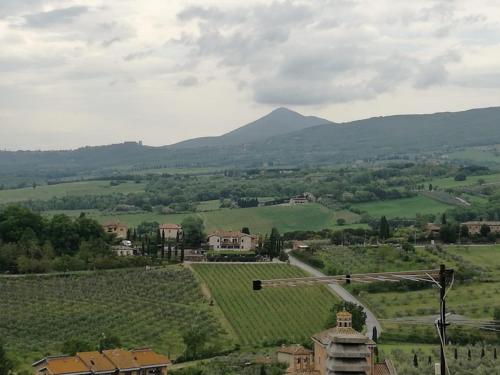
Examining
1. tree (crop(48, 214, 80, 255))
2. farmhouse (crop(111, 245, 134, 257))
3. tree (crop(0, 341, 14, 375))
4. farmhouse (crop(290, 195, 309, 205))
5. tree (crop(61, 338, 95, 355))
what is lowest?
tree (crop(61, 338, 95, 355))

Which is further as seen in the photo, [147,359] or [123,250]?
[123,250]

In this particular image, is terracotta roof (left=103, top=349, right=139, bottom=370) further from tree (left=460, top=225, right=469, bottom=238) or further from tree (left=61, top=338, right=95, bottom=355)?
tree (left=460, top=225, right=469, bottom=238)

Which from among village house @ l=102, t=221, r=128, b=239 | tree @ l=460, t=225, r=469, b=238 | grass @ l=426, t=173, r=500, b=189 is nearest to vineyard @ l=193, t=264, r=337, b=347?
village house @ l=102, t=221, r=128, b=239

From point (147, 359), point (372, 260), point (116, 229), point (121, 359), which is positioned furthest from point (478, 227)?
point (121, 359)

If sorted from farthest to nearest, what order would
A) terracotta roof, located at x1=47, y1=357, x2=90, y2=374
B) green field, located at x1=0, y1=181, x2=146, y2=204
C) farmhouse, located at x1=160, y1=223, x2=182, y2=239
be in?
green field, located at x1=0, y1=181, x2=146, y2=204 < farmhouse, located at x1=160, y1=223, x2=182, y2=239 < terracotta roof, located at x1=47, y1=357, x2=90, y2=374

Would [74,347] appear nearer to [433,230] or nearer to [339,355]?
[339,355]

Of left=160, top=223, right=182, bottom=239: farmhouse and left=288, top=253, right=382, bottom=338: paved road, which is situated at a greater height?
left=160, top=223, right=182, bottom=239: farmhouse

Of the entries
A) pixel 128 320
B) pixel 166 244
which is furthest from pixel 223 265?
pixel 128 320
